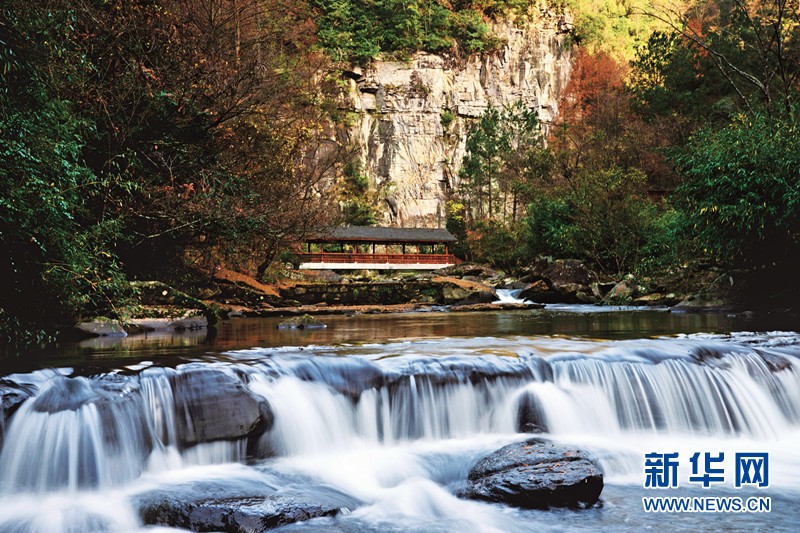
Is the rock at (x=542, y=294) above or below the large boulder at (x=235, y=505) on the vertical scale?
above

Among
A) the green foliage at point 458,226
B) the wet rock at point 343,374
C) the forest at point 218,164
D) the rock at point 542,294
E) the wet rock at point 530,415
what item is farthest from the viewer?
the green foliage at point 458,226

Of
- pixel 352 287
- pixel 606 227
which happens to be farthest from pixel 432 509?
pixel 606 227

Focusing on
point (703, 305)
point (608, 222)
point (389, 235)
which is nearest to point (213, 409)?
point (703, 305)

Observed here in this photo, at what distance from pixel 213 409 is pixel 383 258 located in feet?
131

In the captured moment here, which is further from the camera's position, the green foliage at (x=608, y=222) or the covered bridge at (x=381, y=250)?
the covered bridge at (x=381, y=250)

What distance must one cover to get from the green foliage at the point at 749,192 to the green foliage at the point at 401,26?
159ft

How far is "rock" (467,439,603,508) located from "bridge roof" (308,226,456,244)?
38.8 meters

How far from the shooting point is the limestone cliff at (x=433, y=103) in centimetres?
5953

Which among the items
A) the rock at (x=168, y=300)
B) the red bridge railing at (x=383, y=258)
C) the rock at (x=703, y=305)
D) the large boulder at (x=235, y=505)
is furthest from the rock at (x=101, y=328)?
the red bridge railing at (x=383, y=258)

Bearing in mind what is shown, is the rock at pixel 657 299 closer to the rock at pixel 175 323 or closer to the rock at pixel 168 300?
the rock at pixel 168 300

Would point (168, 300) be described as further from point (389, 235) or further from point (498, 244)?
point (389, 235)

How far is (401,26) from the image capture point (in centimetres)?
5988

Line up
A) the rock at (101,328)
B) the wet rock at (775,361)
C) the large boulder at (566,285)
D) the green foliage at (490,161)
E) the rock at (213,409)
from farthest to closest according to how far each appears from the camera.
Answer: the green foliage at (490,161)
the large boulder at (566,285)
the rock at (101,328)
the wet rock at (775,361)
the rock at (213,409)

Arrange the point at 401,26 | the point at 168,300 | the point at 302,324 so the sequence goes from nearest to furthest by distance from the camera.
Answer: the point at 168,300, the point at 302,324, the point at 401,26
